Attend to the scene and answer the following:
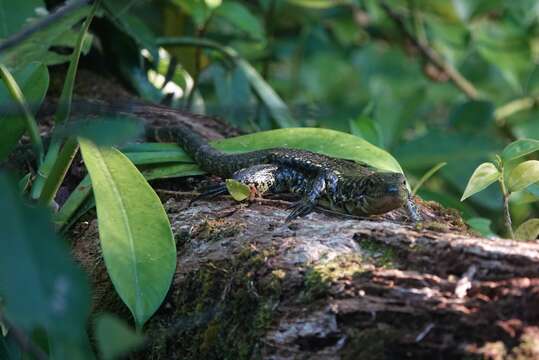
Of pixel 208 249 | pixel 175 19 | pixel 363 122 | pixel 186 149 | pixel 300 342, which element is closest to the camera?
pixel 300 342

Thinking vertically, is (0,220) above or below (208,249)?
above

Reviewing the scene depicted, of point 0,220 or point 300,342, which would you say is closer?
point 0,220

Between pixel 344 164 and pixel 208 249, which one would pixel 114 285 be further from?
pixel 344 164

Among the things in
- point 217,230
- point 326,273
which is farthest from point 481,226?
point 326,273

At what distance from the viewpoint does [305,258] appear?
250cm

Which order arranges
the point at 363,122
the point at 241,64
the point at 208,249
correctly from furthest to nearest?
the point at 241,64 → the point at 363,122 → the point at 208,249

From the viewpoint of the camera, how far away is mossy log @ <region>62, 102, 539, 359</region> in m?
2.14

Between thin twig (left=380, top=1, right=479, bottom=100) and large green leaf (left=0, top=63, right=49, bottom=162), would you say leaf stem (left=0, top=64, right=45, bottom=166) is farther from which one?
thin twig (left=380, top=1, right=479, bottom=100)

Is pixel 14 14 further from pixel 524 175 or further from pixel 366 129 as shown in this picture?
pixel 524 175

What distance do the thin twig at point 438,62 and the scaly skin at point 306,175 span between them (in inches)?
94.3

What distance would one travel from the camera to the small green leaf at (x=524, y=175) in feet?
9.71

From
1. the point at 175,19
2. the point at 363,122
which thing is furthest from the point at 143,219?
the point at 175,19

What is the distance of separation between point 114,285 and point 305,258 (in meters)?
0.59

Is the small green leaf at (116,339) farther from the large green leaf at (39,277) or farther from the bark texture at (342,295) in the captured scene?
the bark texture at (342,295)
